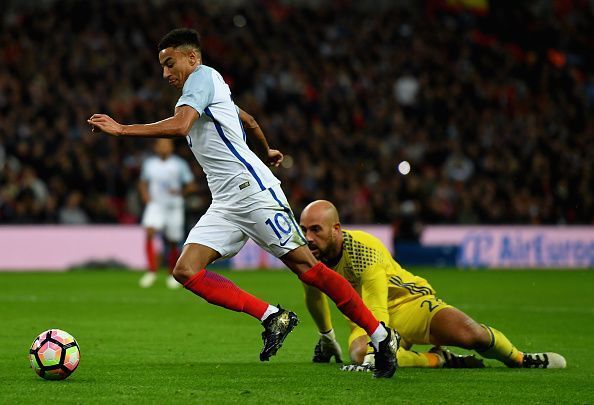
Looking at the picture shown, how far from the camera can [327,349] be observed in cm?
727

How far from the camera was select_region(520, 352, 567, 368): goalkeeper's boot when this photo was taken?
22.9ft

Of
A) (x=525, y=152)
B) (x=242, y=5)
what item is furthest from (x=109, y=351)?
(x=242, y=5)

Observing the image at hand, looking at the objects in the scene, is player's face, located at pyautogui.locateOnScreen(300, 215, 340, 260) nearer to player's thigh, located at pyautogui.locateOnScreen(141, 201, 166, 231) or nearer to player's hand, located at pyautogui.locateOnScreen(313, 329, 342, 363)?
player's hand, located at pyautogui.locateOnScreen(313, 329, 342, 363)

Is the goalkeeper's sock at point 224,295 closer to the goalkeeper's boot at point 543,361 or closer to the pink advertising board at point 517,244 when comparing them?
the goalkeeper's boot at point 543,361

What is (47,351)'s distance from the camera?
6.09m

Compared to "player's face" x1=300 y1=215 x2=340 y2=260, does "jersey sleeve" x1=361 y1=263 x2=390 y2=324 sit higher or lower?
lower

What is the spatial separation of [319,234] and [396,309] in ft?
2.55

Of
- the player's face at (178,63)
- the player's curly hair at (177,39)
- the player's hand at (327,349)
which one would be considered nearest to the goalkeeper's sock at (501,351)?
the player's hand at (327,349)

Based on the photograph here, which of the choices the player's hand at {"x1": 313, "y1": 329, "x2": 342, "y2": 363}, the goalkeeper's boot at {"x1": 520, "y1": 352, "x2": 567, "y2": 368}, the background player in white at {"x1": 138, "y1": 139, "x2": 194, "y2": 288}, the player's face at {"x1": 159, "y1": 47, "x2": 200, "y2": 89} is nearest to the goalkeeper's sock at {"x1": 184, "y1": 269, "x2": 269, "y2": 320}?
the player's hand at {"x1": 313, "y1": 329, "x2": 342, "y2": 363}

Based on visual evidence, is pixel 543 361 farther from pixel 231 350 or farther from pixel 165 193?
pixel 165 193

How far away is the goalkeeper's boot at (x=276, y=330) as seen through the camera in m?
6.46

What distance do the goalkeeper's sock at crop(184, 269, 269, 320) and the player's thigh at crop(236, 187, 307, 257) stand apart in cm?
34

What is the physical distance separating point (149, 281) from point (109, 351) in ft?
25.1

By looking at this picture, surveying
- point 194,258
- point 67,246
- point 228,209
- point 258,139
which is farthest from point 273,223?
point 67,246
